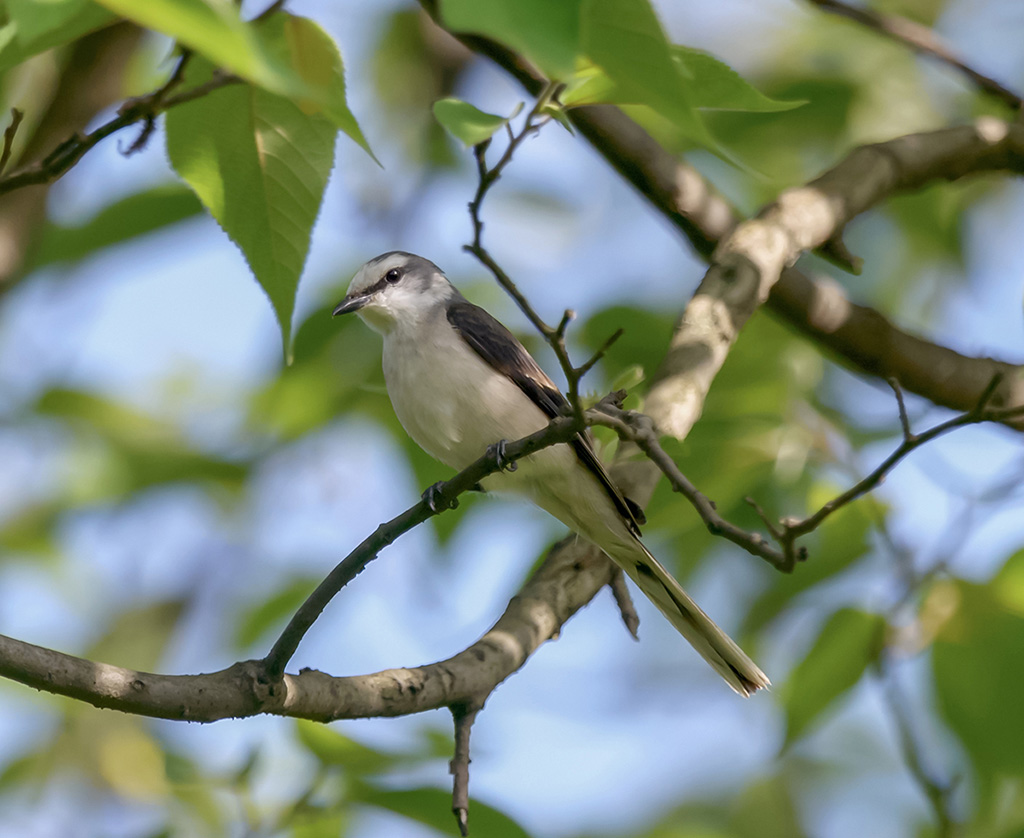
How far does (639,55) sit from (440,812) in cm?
199

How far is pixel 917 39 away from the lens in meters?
4.61

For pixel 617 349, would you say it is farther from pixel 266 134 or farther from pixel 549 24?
pixel 549 24

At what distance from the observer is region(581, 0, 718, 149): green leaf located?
1.36 meters

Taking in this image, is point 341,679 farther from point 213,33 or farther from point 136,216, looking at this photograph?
point 136,216

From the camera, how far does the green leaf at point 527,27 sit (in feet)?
3.72

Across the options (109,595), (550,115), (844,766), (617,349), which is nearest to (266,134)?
(550,115)

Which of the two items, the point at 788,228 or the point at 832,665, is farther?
the point at 788,228

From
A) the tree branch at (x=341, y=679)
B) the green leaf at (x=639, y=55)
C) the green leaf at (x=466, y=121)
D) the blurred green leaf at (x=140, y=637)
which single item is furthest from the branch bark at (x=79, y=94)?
the green leaf at (x=639, y=55)

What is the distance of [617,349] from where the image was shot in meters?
4.11

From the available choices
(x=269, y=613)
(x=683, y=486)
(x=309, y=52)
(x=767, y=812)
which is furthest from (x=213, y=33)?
(x=767, y=812)

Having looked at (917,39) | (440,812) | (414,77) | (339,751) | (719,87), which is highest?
(414,77)

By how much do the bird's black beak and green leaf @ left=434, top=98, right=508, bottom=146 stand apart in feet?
8.77

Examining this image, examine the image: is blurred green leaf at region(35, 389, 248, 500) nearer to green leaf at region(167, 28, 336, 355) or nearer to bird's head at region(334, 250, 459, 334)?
bird's head at region(334, 250, 459, 334)

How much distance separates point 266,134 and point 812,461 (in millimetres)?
2380
